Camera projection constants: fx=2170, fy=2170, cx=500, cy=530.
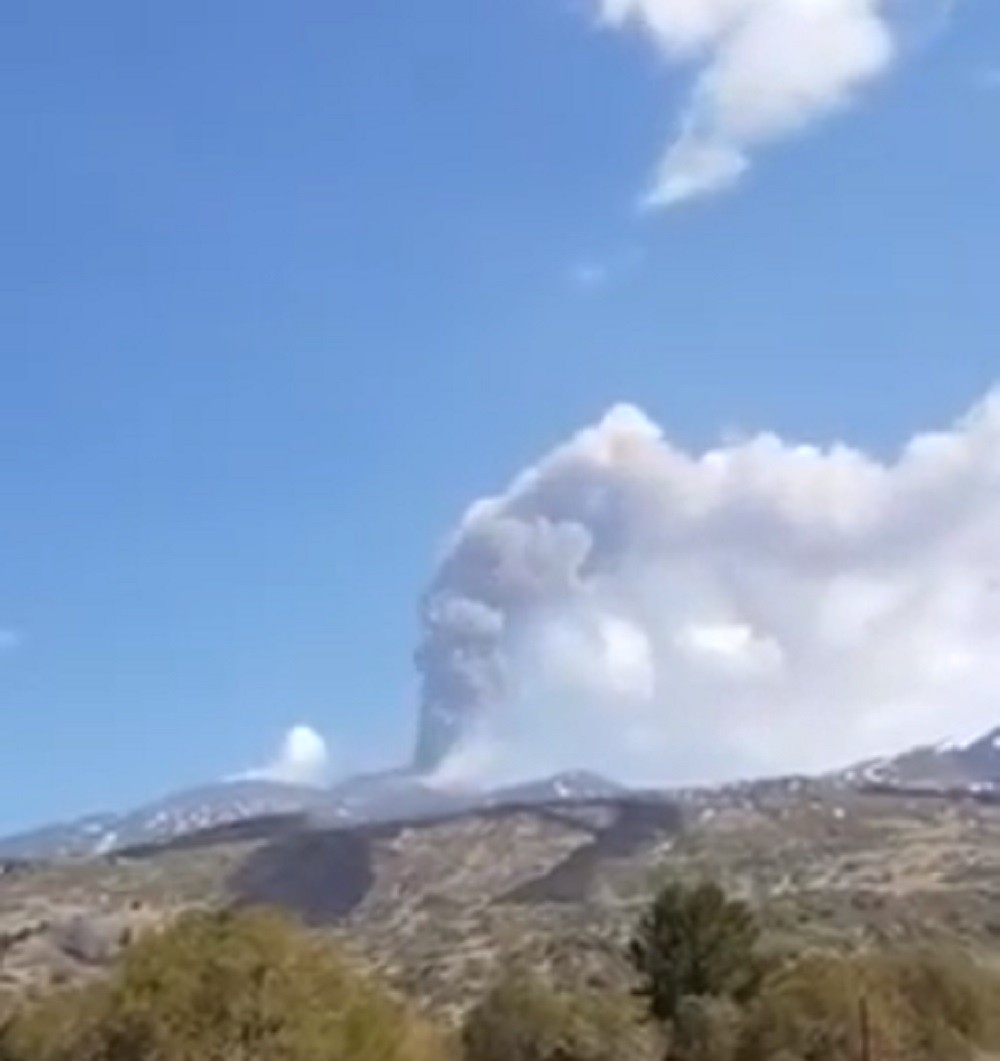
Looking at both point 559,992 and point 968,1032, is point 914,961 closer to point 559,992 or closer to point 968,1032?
point 968,1032

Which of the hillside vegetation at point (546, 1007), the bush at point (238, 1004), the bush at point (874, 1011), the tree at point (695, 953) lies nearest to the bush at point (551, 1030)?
the hillside vegetation at point (546, 1007)

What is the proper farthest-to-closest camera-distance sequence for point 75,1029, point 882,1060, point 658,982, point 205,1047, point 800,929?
1. point 800,929
2. point 658,982
3. point 882,1060
4. point 75,1029
5. point 205,1047

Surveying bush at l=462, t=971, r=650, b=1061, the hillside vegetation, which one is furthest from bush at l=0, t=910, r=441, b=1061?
bush at l=462, t=971, r=650, b=1061

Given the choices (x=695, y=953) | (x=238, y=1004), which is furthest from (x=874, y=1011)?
(x=238, y=1004)

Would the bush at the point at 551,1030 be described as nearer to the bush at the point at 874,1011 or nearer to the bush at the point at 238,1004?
the bush at the point at 874,1011

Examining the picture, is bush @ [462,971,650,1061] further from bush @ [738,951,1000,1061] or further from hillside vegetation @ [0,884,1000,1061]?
bush @ [738,951,1000,1061]

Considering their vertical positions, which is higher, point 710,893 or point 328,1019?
point 710,893

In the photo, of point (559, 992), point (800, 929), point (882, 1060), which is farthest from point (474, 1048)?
point (800, 929)

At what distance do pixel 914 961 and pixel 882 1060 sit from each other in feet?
31.8

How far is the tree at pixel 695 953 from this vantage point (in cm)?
8994

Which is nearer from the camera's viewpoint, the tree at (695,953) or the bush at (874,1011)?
the bush at (874,1011)

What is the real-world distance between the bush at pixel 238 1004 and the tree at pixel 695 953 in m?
18.6

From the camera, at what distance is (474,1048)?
90.9 m

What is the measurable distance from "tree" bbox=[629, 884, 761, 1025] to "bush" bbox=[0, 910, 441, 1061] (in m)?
18.6
